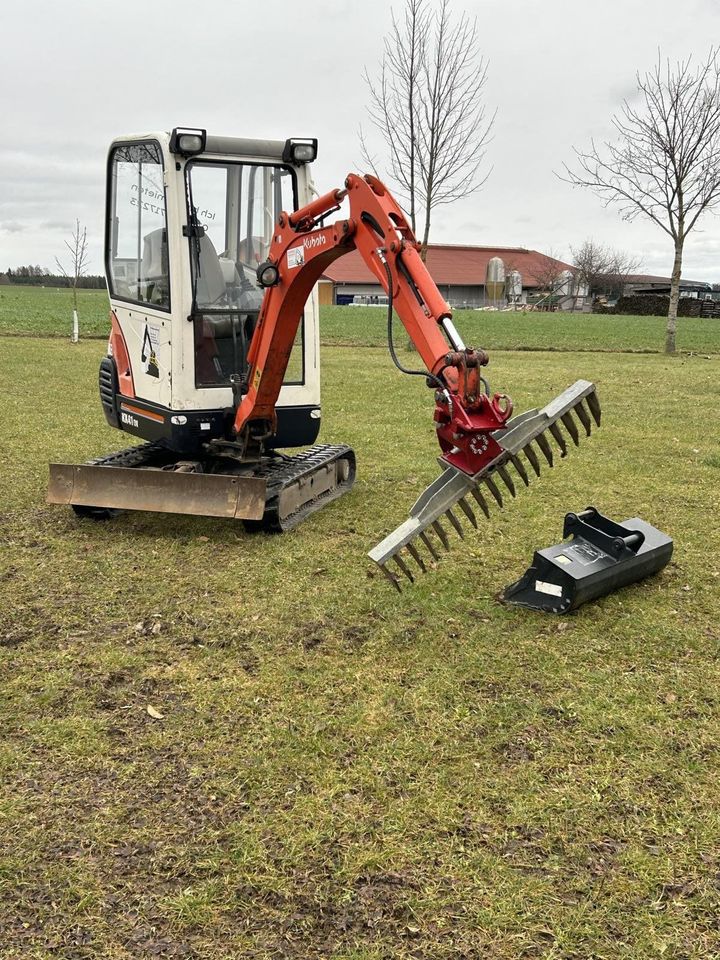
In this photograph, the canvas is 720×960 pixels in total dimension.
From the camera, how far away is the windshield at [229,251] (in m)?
5.94

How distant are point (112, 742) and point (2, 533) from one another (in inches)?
123

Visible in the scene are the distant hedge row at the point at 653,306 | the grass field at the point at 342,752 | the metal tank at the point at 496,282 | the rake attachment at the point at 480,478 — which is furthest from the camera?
the metal tank at the point at 496,282

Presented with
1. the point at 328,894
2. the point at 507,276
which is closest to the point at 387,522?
the point at 328,894

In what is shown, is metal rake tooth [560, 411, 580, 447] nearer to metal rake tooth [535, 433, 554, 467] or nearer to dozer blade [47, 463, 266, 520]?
metal rake tooth [535, 433, 554, 467]

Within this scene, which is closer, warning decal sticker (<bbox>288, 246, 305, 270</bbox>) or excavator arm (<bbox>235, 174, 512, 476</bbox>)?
excavator arm (<bbox>235, 174, 512, 476</bbox>)

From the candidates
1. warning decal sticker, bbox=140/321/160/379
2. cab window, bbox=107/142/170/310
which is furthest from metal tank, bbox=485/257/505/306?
warning decal sticker, bbox=140/321/160/379

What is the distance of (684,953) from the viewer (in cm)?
232

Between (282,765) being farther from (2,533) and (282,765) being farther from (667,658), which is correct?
(2,533)

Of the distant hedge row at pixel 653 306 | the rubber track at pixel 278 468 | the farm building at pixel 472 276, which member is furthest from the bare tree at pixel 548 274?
the rubber track at pixel 278 468

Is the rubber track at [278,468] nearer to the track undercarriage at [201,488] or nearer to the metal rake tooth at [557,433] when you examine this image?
the track undercarriage at [201,488]

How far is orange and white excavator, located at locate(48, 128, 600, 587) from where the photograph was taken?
18.5 ft

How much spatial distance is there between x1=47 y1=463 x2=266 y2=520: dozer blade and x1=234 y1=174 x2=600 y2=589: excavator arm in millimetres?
740

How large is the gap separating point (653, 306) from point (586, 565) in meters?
55.0

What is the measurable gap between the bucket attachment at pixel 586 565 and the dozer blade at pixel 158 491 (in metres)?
1.98
